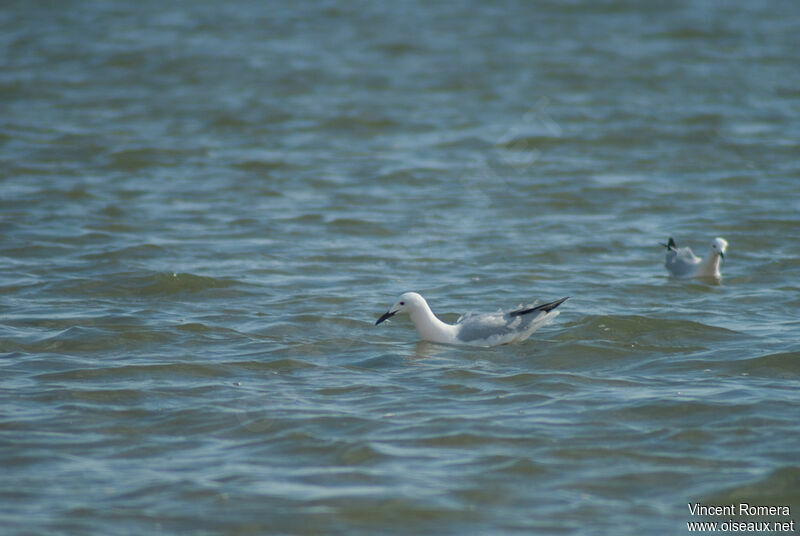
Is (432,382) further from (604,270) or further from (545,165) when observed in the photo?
(545,165)

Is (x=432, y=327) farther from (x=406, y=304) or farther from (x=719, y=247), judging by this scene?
(x=719, y=247)

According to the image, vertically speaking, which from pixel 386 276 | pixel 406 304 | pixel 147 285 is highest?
pixel 406 304

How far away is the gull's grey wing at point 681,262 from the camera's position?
11.8 metres

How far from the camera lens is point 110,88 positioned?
22.3 m

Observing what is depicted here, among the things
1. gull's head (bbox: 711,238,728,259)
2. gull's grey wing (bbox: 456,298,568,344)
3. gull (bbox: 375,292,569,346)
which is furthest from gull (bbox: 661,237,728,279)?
gull's grey wing (bbox: 456,298,568,344)

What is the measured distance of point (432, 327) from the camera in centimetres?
941

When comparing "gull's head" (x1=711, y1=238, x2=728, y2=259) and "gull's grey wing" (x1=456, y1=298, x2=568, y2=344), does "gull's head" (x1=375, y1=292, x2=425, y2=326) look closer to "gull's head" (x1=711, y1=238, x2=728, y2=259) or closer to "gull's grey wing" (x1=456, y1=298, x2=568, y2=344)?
"gull's grey wing" (x1=456, y1=298, x2=568, y2=344)

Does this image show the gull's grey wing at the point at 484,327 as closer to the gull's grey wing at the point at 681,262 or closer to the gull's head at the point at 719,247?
the gull's grey wing at the point at 681,262

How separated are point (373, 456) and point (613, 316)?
3.99 m

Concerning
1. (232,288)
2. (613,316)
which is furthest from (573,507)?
(232,288)

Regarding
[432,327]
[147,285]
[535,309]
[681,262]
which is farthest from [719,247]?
[147,285]

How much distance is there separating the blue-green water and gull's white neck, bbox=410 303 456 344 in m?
0.15

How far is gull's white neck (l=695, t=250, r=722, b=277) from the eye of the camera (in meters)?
11.8

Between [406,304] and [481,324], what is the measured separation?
71cm
